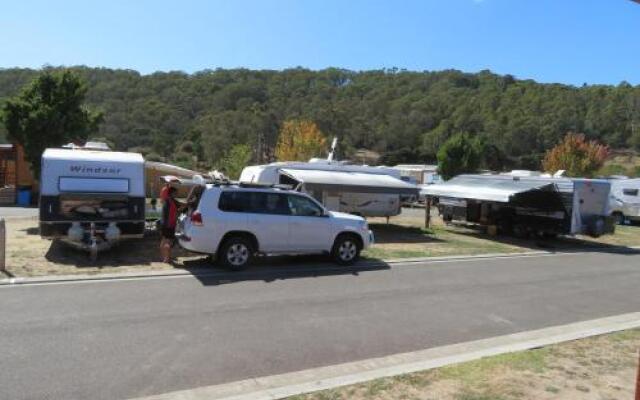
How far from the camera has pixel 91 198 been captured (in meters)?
13.4

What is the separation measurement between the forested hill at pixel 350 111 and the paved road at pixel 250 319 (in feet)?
187

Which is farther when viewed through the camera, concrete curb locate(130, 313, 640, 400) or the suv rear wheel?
the suv rear wheel

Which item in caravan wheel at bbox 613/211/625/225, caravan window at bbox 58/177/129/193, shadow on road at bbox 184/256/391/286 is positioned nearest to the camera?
shadow on road at bbox 184/256/391/286

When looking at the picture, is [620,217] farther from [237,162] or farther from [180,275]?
[237,162]

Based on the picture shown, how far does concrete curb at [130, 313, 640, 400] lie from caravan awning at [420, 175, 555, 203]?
11.8 metres

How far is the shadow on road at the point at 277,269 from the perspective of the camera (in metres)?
11.4

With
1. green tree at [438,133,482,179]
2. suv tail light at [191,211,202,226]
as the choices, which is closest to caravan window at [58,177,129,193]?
suv tail light at [191,211,202,226]

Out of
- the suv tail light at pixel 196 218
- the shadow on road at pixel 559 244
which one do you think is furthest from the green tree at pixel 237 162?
the suv tail light at pixel 196 218

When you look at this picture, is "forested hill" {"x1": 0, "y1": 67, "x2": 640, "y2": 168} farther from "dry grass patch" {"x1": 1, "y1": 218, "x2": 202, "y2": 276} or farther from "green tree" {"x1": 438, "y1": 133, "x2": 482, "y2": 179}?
"dry grass patch" {"x1": 1, "y1": 218, "x2": 202, "y2": 276}

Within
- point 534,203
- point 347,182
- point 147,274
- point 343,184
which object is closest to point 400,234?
point 347,182

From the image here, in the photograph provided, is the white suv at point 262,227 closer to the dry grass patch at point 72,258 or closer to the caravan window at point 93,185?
the dry grass patch at point 72,258

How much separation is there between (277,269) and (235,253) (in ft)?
3.27

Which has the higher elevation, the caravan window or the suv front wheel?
the caravan window

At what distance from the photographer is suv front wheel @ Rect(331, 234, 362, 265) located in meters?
13.3
